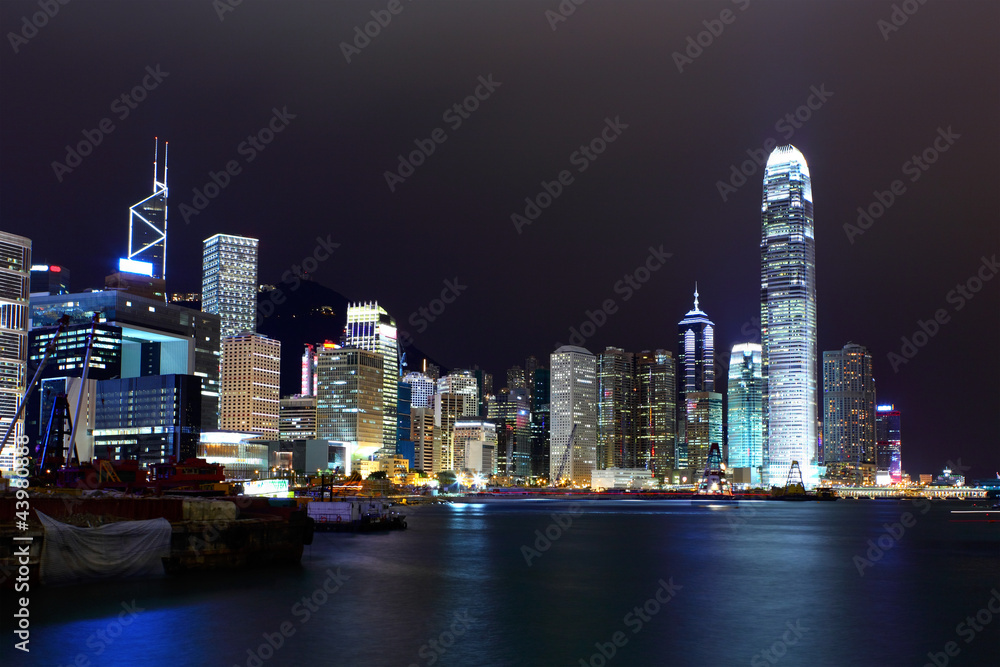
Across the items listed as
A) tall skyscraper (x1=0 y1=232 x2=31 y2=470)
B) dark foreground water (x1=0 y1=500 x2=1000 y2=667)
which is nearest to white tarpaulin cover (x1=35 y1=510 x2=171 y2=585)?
dark foreground water (x1=0 y1=500 x2=1000 y2=667)

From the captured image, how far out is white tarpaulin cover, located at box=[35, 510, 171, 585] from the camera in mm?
53522

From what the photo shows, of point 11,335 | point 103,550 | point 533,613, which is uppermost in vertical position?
point 11,335

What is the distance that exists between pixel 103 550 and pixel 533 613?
25036 mm

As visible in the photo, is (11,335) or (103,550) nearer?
(103,550)

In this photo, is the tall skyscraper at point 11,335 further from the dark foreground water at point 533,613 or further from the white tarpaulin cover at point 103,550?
the white tarpaulin cover at point 103,550

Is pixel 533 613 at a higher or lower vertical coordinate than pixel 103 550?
lower

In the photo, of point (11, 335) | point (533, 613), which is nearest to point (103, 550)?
point (533, 613)

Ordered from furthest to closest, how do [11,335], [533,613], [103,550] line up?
[11,335], [103,550], [533,613]

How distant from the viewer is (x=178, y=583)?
194 ft

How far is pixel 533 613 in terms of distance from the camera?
5612 cm

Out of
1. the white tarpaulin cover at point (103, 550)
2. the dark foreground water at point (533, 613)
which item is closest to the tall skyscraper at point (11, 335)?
the dark foreground water at point (533, 613)

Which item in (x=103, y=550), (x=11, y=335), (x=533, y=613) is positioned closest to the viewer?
(x=533, y=613)

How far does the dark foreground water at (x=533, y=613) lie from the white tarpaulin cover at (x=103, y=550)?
1.25m

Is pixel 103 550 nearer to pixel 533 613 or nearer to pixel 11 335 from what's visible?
pixel 533 613
